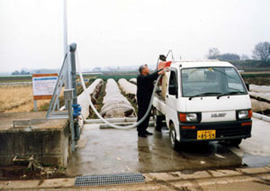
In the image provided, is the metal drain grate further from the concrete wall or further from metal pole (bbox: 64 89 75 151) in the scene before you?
metal pole (bbox: 64 89 75 151)

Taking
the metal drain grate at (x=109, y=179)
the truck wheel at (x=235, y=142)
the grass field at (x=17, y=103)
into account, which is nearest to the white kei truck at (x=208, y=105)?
the truck wheel at (x=235, y=142)

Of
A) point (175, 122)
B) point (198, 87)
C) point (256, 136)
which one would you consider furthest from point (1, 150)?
point (256, 136)

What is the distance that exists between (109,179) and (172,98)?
243 cm

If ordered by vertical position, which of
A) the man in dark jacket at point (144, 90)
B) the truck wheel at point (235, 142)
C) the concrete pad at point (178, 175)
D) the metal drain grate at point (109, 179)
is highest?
the man in dark jacket at point (144, 90)

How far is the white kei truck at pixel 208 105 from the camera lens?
5488 mm

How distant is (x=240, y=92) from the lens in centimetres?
581

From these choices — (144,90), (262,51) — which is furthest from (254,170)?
(262,51)

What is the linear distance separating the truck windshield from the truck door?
0.64 feet

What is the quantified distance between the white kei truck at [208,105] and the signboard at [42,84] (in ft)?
15.4

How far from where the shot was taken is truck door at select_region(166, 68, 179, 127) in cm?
585

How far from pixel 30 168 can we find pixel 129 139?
3.01 meters

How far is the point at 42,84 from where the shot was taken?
8.92m

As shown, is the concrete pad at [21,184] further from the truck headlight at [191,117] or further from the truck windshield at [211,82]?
the truck windshield at [211,82]

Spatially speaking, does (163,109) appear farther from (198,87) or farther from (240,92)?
(240,92)
